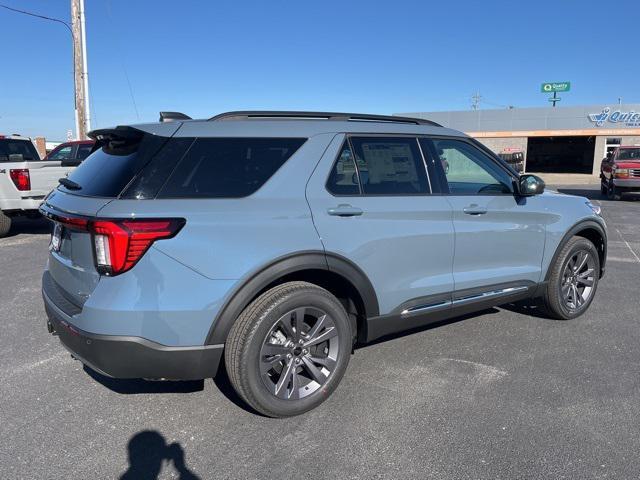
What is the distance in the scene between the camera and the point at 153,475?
262 centimetres

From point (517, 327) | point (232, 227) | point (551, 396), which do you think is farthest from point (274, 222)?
point (517, 327)

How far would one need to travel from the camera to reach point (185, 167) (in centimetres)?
286

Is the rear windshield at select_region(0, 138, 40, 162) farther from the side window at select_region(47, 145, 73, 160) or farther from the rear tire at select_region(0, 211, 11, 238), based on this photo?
the side window at select_region(47, 145, 73, 160)

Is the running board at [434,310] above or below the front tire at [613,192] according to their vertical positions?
above

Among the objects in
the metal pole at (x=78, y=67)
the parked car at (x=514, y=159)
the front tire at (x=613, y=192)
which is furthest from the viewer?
the parked car at (x=514, y=159)

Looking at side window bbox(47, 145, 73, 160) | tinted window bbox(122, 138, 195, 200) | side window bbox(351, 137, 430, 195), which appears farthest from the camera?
side window bbox(47, 145, 73, 160)

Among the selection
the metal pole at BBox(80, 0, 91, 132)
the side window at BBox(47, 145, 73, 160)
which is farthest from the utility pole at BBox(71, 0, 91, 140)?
the side window at BBox(47, 145, 73, 160)

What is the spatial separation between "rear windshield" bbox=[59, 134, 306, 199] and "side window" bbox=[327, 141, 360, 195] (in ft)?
0.95

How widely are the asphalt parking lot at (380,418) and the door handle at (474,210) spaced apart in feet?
3.71

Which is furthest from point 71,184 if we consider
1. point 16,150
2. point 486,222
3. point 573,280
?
point 16,150

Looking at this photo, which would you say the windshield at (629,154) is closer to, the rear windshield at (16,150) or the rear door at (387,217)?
the rear door at (387,217)

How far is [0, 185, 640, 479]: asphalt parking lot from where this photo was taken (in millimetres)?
2680

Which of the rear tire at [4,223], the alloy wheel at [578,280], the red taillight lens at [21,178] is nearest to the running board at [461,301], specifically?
the alloy wheel at [578,280]

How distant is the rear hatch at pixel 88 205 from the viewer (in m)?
2.73
